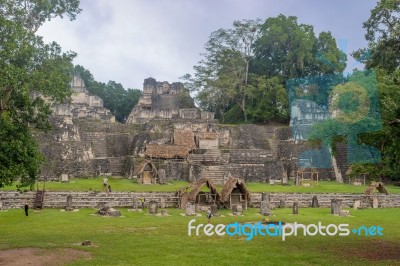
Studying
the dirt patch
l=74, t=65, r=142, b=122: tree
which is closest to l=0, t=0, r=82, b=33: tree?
the dirt patch

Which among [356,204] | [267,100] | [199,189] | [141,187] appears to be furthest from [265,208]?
[267,100]

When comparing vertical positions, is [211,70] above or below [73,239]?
above

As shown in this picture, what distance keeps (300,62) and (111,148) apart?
2426cm

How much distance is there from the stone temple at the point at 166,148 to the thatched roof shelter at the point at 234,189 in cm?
1134

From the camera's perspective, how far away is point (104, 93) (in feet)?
237

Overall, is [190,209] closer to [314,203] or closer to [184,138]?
[314,203]

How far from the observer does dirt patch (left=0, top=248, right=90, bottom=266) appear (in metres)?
12.7

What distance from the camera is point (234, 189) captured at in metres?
27.3

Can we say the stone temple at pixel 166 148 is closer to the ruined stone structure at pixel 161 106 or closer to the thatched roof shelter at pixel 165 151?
the thatched roof shelter at pixel 165 151

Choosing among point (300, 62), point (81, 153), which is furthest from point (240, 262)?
point (300, 62)

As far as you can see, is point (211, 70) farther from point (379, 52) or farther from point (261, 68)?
point (379, 52)

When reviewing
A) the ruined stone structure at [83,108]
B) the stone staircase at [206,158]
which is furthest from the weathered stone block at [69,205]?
the ruined stone structure at [83,108]

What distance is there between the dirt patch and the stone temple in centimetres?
2255

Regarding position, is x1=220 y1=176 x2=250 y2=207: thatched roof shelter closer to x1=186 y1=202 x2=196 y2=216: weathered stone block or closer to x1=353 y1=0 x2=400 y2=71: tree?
x1=186 y1=202 x2=196 y2=216: weathered stone block
